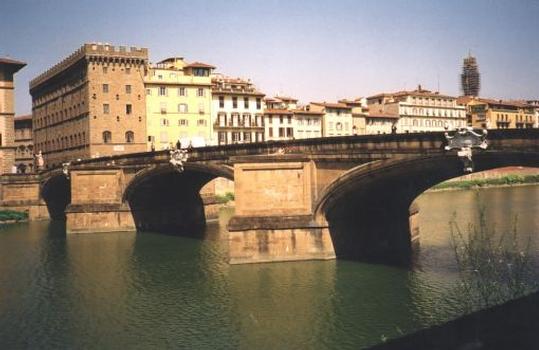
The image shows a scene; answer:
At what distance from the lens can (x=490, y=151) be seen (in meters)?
23.7

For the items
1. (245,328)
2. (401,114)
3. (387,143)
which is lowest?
(245,328)

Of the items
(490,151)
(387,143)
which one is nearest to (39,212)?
(387,143)

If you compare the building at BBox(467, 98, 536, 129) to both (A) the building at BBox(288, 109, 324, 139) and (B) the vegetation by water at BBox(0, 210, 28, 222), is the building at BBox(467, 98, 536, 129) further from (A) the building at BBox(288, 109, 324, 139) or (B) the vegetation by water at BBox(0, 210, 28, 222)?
(B) the vegetation by water at BBox(0, 210, 28, 222)

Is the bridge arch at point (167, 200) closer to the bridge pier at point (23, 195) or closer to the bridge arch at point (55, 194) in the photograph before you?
the bridge arch at point (55, 194)

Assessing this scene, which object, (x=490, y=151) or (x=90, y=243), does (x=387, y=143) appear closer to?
(x=490, y=151)

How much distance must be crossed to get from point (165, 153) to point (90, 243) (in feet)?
30.6

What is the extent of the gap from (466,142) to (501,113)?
94298 mm

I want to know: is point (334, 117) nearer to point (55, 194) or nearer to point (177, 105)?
point (177, 105)

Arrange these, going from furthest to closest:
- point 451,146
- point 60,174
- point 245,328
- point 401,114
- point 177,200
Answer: point 401,114 → point 60,174 → point 177,200 → point 451,146 → point 245,328

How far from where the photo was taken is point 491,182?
9694cm

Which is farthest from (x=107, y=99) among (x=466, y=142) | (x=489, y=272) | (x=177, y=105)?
(x=489, y=272)

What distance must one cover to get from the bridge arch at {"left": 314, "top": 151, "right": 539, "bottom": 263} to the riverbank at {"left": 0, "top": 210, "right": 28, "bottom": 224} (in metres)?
43.4

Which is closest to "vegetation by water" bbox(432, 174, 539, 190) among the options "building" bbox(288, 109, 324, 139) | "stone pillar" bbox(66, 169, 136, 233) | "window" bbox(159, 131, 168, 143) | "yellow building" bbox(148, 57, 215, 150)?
"building" bbox(288, 109, 324, 139)

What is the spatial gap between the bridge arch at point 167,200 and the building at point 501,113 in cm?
6990
